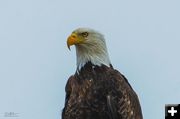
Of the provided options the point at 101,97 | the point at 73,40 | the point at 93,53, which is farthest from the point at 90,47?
the point at 101,97

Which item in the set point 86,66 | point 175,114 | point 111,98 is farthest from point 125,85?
point 175,114

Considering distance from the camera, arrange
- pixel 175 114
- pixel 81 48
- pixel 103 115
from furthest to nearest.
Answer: pixel 81 48 → pixel 103 115 → pixel 175 114

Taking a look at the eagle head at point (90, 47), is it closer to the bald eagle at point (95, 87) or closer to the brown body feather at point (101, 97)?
the bald eagle at point (95, 87)

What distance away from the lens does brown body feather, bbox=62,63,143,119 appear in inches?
228

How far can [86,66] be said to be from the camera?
6430mm

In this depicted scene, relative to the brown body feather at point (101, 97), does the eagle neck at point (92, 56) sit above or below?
above

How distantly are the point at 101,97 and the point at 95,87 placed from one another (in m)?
0.18

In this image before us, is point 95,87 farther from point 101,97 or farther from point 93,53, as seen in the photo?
point 93,53

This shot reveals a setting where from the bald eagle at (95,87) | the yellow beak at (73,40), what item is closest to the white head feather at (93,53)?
the bald eagle at (95,87)

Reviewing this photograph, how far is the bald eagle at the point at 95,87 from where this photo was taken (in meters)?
5.81

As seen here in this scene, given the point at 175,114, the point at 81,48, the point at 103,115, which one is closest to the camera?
the point at 175,114

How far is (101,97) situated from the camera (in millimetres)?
5871

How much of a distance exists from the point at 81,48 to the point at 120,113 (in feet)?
3.84

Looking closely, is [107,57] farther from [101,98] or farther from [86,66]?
[101,98]
